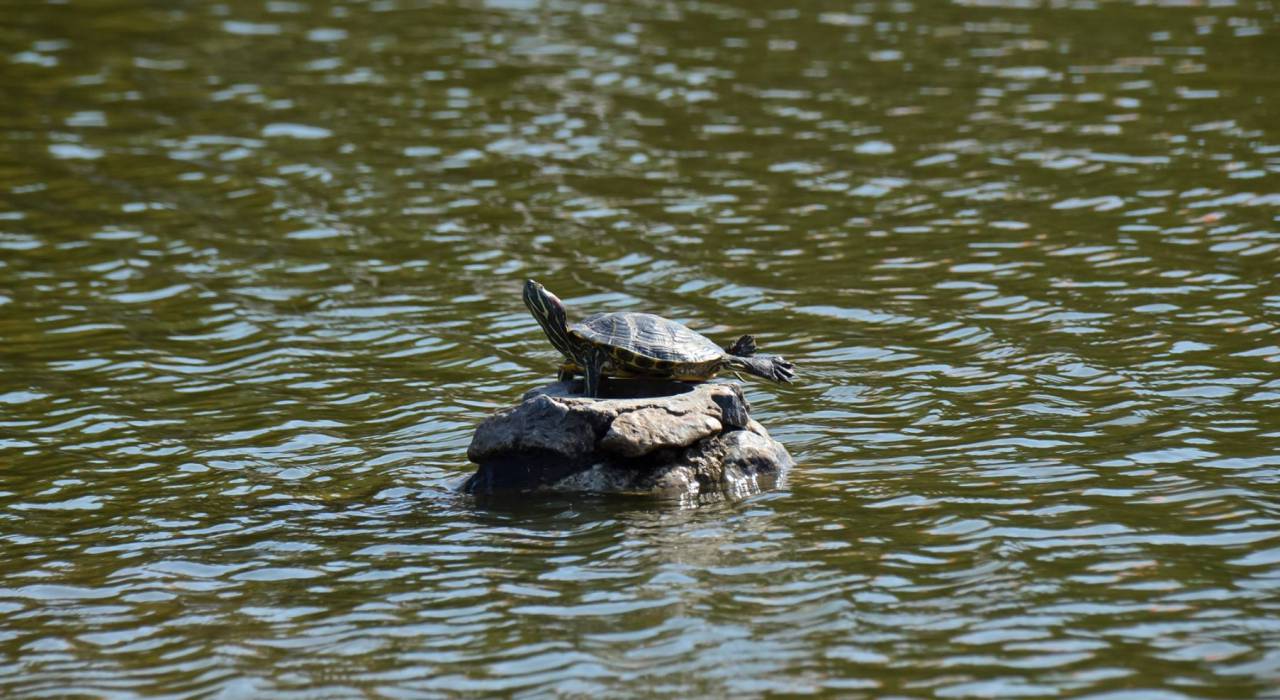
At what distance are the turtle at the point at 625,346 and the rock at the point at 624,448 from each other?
9.2 inches

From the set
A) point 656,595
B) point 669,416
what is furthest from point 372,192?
point 656,595

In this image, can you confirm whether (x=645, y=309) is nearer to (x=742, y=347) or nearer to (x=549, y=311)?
(x=742, y=347)

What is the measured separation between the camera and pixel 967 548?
8484mm

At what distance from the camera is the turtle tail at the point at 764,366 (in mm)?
10516

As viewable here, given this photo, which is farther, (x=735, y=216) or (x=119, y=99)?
(x=119, y=99)

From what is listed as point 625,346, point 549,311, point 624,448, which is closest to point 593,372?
point 625,346

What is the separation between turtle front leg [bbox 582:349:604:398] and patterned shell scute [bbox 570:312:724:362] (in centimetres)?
17

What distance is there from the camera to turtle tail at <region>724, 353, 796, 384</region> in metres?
10.5

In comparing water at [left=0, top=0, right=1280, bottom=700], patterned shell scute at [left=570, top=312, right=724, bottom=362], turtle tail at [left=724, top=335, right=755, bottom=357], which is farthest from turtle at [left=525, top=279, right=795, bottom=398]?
water at [left=0, top=0, right=1280, bottom=700]

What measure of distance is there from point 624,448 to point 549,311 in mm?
1227

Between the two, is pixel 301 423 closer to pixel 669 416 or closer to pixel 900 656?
pixel 669 416

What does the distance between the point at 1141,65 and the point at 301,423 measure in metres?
15.2

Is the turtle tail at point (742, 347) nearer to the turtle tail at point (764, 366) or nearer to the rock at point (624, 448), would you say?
the turtle tail at point (764, 366)

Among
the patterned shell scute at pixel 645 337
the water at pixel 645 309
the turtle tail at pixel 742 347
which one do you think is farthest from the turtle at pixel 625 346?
the water at pixel 645 309
